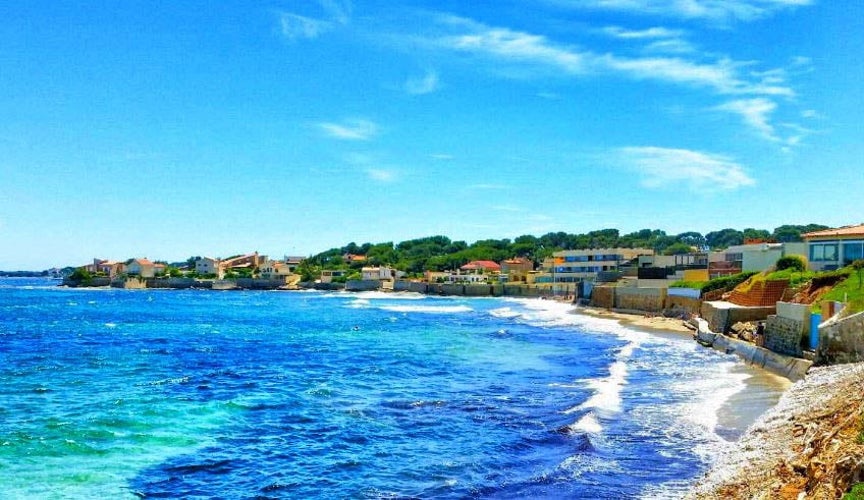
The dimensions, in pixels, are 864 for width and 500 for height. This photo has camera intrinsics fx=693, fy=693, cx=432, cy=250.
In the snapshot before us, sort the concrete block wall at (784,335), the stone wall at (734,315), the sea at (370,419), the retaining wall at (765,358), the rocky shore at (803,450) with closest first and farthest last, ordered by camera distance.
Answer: the rocky shore at (803,450) → the sea at (370,419) → the retaining wall at (765,358) → the concrete block wall at (784,335) → the stone wall at (734,315)

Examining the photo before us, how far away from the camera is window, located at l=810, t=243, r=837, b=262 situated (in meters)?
44.3

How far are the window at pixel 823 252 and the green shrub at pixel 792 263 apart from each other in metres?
1.68

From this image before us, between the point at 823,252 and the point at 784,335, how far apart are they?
22597mm

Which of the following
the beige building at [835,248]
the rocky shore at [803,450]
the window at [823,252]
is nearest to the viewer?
the rocky shore at [803,450]

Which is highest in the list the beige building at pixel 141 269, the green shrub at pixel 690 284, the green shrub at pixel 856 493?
the beige building at pixel 141 269

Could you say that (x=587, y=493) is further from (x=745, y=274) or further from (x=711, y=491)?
(x=745, y=274)

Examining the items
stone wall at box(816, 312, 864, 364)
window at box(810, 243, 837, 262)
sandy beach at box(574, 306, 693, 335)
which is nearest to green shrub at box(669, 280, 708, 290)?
sandy beach at box(574, 306, 693, 335)

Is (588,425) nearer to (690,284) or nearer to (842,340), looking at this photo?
(842,340)

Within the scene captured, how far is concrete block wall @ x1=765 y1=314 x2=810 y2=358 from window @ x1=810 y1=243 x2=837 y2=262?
63.8ft

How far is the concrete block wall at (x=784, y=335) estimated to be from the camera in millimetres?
24938

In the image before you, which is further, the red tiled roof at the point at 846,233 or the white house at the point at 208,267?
the white house at the point at 208,267

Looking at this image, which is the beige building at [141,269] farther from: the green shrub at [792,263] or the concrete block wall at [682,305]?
the green shrub at [792,263]

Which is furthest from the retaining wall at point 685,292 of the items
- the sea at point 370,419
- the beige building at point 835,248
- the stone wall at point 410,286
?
the stone wall at point 410,286

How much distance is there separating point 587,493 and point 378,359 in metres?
22.5
